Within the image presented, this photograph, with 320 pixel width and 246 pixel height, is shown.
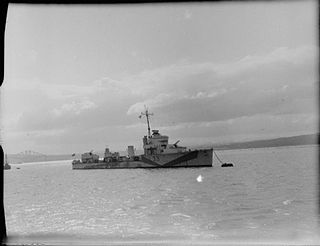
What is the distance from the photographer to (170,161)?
2719cm

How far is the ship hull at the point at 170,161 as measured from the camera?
26.2 m

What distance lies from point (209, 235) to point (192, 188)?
22638 mm

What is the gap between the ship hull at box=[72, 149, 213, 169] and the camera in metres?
26.2

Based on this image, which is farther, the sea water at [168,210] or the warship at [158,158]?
the warship at [158,158]

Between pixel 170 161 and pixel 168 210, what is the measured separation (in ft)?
49.9

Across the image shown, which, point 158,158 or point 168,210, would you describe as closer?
point 168,210

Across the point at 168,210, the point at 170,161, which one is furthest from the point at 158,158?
the point at 168,210

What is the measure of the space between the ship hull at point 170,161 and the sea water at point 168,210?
3.46ft

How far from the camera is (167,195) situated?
1947 cm

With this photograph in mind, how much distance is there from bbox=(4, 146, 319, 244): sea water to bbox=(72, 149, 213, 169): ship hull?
1055mm

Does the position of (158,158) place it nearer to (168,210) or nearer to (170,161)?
(170,161)

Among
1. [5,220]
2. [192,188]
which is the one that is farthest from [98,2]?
[192,188]

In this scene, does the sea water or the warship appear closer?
the sea water

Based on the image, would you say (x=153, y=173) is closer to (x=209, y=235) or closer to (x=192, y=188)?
(x=192, y=188)
